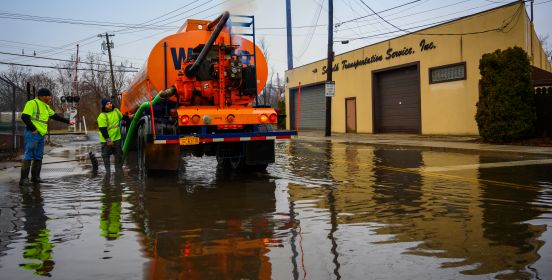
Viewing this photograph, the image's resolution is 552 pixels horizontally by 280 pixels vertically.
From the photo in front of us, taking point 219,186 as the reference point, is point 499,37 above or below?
above

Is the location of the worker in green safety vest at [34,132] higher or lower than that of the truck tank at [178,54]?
lower

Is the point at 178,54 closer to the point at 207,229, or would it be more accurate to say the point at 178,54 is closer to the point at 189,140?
the point at 189,140

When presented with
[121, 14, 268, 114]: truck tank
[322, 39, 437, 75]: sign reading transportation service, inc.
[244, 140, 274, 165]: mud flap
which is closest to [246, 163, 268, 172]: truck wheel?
[244, 140, 274, 165]: mud flap

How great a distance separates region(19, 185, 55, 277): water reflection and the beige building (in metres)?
13.3

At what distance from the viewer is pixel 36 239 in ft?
17.2

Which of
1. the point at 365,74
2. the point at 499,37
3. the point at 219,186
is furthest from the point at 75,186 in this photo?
the point at 365,74

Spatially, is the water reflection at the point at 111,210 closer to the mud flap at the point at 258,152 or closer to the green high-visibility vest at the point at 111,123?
the green high-visibility vest at the point at 111,123

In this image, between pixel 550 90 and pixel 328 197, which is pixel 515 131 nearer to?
pixel 550 90

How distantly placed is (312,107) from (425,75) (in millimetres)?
14271

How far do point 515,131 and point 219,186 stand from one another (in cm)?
1300

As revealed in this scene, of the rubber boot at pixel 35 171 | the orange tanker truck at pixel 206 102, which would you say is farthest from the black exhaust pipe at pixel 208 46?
the rubber boot at pixel 35 171

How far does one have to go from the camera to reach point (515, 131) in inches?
711

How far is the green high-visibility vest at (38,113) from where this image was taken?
379 inches

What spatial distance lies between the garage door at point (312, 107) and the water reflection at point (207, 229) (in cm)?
2868
